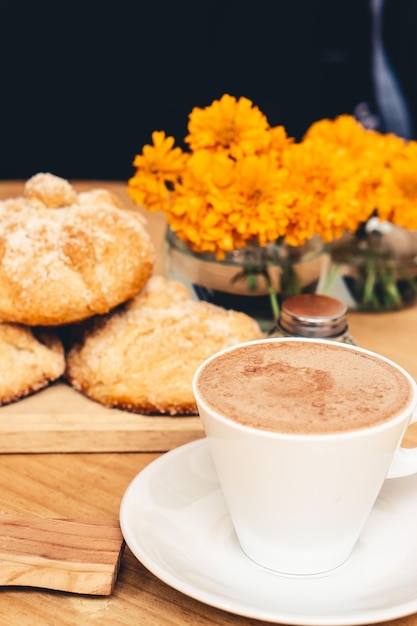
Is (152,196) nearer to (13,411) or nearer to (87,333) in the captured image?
(87,333)

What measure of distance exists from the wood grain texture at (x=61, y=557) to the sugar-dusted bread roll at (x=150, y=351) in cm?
29

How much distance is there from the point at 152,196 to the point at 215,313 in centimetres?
20

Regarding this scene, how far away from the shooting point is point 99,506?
2.74 ft

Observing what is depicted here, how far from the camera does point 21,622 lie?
0.65 meters

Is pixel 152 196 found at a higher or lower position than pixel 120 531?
higher

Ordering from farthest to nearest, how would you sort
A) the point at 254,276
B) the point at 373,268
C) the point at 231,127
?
the point at 373,268
the point at 254,276
the point at 231,127

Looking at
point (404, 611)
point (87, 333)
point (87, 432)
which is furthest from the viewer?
point (87, 333)

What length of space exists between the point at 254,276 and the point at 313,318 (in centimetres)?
21

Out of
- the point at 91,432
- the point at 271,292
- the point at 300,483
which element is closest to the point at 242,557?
the point at 300,483

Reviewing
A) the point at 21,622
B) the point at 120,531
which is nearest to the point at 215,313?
the point at 120,531

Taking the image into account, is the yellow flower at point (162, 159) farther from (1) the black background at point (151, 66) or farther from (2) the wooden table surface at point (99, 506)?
(1) the black background at point (151, 66)

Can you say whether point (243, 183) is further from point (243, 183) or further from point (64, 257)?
point (64, 257)

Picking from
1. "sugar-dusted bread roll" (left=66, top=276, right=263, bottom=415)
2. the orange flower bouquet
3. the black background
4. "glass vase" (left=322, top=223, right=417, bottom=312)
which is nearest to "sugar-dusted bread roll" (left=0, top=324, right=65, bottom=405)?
"sugar-dusted bread roll" (left=66, top=276, right=263, bottom=415)

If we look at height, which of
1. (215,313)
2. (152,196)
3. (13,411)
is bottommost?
(13,411)
